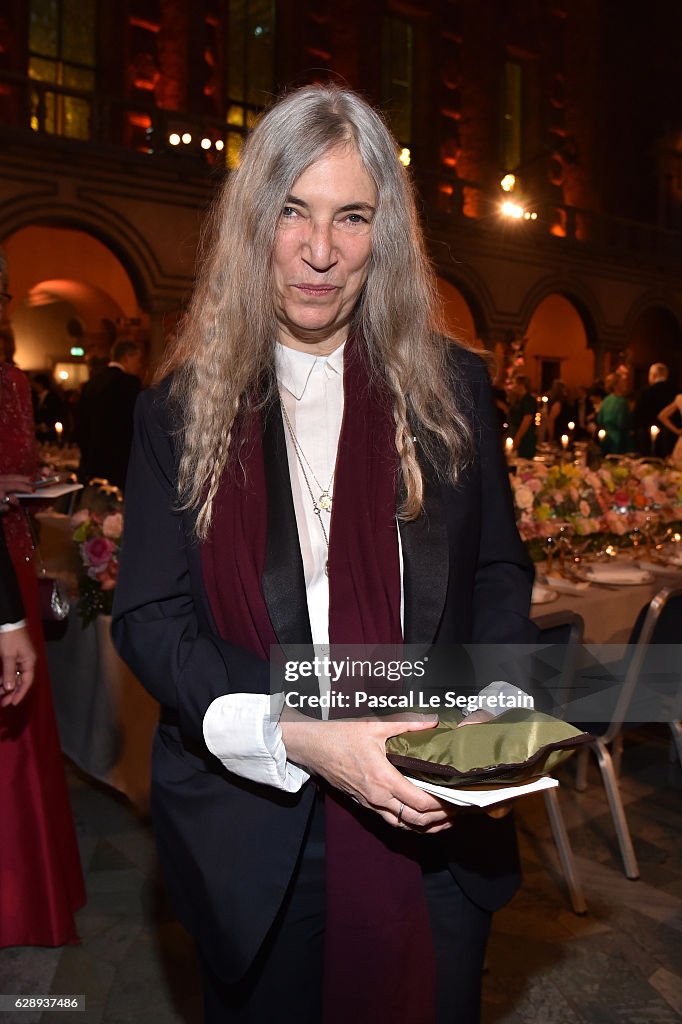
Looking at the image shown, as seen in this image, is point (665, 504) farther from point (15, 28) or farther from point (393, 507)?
point (15, 28)

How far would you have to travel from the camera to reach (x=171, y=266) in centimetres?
1237

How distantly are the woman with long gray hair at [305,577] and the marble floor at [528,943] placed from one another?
1322 mm

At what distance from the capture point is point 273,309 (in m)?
1.46

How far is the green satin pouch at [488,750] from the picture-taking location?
3.50ft

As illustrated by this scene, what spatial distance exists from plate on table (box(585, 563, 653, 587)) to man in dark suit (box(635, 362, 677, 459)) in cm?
677

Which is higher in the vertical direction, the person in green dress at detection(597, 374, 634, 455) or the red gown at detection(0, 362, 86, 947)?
the person in green dress at detection(597, 374, 634, 455)

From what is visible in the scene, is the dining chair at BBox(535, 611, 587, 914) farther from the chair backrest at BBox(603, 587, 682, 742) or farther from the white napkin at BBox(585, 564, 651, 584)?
the white napkin at BBox(585, 564, 651, 584)

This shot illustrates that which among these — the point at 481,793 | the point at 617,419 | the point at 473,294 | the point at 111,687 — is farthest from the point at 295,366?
the point at 473,294

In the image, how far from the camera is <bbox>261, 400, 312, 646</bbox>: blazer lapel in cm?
128

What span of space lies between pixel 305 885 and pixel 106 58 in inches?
542

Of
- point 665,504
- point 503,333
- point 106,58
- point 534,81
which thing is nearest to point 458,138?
point 534,81

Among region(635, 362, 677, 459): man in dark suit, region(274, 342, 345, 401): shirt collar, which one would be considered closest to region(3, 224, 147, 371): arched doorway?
region(635, 362, 677, 459): man in dark suit

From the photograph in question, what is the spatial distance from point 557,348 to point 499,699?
19371mm

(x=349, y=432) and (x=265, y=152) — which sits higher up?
(x=265, y=152)
